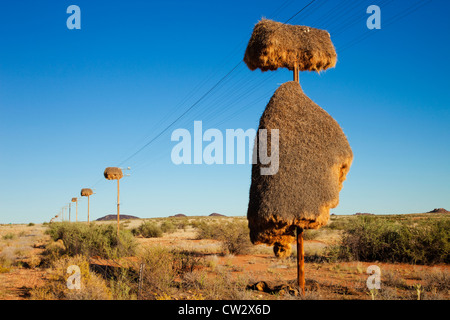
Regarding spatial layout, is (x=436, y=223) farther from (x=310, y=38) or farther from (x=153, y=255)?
(x=153, y=255)

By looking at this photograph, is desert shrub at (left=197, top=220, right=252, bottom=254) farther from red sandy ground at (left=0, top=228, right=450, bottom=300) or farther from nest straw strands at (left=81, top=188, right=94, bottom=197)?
nest straw strands at (left=81, top=188, right=94, bottom=197)

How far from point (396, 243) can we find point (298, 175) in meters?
10.7

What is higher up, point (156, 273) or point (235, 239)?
point (156, 273)

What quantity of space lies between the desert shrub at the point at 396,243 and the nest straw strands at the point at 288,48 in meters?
10.0

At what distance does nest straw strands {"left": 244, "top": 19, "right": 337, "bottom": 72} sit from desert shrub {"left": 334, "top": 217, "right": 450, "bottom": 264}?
396 inches

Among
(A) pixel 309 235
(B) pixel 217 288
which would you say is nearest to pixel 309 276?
(B) pixel 217 288

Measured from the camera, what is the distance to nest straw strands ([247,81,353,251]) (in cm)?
738

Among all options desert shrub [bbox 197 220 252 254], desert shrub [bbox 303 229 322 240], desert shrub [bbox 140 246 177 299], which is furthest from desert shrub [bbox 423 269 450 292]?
desert shrub [bbox 303 229 322 240]

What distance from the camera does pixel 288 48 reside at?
8.97 m

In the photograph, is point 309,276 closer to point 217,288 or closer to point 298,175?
point 217,288

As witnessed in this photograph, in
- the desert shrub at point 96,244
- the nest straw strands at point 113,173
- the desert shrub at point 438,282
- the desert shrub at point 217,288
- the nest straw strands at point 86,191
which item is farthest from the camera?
the nest straw strands at point 86,191

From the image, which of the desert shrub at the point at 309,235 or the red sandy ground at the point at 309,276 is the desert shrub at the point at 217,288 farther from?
the desert shrub at the point at 309,235

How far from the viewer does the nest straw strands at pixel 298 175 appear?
7.38m

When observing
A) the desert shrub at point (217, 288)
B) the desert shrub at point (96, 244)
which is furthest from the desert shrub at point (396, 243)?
the desert shrub at point (96, 244)
